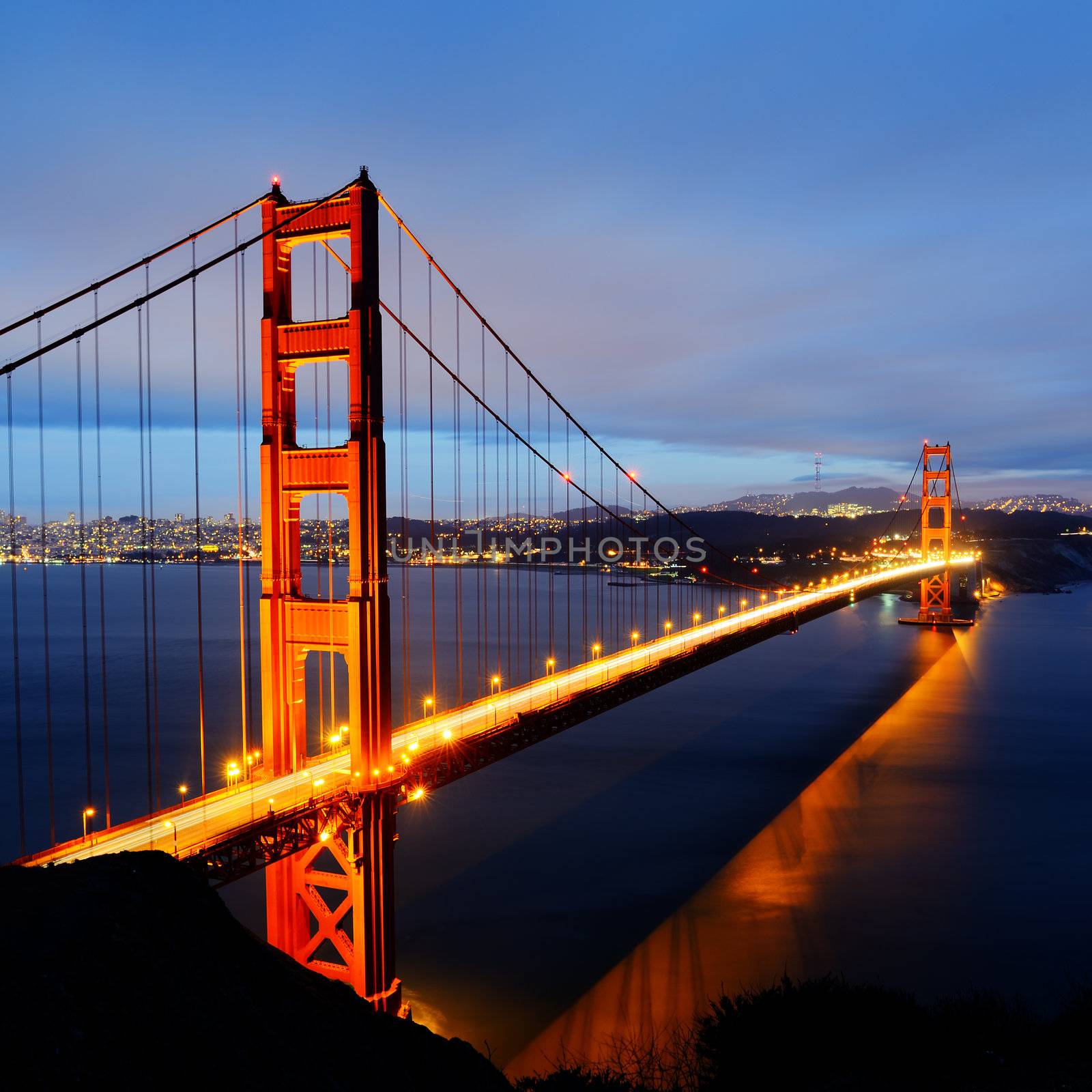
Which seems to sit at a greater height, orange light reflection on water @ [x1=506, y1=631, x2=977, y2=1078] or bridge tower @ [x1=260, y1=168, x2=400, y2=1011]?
bridge tower @ [x1=260, y1=168, x2=400, y2=1011]

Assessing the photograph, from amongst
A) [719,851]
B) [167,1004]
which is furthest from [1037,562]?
[167,1004]

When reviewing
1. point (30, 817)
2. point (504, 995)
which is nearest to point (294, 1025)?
point (504, 995)

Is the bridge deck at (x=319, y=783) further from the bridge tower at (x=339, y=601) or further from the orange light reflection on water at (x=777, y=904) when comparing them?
the orange light reflection on water at (x=777, y=904)

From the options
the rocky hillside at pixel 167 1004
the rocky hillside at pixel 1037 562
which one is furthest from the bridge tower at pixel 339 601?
the rocky hillside at pixel 1037 562

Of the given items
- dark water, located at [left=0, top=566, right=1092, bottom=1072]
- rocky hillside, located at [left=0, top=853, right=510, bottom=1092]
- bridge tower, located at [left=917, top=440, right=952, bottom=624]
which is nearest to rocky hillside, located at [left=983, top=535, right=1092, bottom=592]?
bridge tower, located at [left=917, top=440, right=952, bottom=624]

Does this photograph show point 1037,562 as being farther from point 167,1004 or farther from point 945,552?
point 167,1004

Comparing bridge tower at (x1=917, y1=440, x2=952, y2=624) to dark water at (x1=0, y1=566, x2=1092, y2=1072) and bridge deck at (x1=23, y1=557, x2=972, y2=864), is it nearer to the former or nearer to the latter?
dark water at (x1=0, y1=566, x2=1092, y2=1072)

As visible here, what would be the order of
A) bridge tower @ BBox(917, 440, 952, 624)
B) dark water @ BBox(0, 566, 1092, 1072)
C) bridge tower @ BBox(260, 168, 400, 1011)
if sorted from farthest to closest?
bridge tower @ BBox(917, 440, 952, 624), dark water @ BBox(0, 566, 1092, 1072), bridge tower @ BBox(260, 168, 400, 1011)

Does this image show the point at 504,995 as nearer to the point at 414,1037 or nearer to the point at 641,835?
the point at 414,1037
